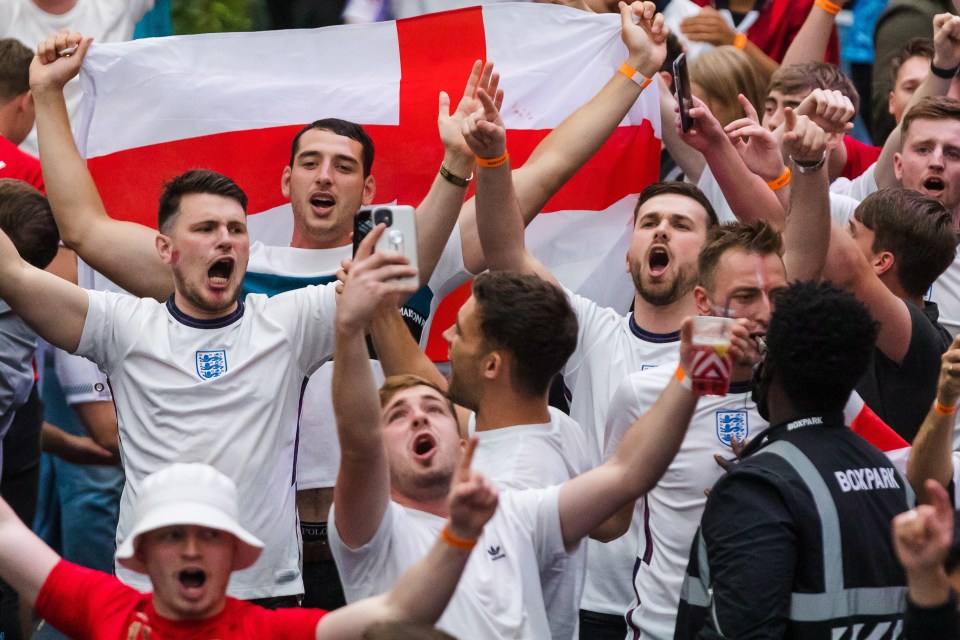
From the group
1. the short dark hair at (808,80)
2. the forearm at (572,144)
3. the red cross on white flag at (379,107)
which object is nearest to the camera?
the forearm at (572,144)

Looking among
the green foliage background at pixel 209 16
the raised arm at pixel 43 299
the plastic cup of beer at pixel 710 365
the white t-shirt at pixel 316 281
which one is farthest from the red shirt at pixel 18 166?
the plastic cup of beer at pixel 710 365

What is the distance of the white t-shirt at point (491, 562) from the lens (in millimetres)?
3824

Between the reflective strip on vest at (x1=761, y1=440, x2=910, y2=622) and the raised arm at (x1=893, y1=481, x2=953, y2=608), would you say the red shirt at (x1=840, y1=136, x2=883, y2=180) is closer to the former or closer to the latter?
the reflective strip on vest at (x1=761, y1=440, x2=910, y2=622)

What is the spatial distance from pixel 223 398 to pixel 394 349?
611 mm

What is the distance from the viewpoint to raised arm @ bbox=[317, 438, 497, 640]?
3.34m

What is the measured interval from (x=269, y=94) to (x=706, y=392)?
10.7 ft

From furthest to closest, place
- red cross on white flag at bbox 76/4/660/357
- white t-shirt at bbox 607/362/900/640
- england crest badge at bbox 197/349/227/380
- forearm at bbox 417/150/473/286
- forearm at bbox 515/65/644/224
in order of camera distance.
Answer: red cross on white flag at bbox 76/4/660/357 → forearm at bbox 515/65/644/224 → forearm at bbox 417/150/473/286 → england crest badge at bbox 197/349/227/380 → white t-shirt at bbox 607/362/900/640

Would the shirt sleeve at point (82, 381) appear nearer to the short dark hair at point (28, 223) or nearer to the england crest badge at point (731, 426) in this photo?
the short dark hair at point (28, 223)

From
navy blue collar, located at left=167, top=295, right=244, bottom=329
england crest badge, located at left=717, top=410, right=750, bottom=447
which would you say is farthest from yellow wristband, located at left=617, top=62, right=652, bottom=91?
navy blue collar, located at left=167, top=295, right=244, bottom=329

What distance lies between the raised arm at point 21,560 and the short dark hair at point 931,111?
407 cm

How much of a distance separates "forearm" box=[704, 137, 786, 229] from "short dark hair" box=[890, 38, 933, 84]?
2217mm

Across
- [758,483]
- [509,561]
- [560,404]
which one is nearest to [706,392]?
[758,483]

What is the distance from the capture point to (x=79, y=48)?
564 cm

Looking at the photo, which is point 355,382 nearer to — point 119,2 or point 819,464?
point 819,464
